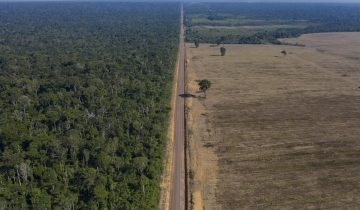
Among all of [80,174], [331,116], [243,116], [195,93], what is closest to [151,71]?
[195,93]

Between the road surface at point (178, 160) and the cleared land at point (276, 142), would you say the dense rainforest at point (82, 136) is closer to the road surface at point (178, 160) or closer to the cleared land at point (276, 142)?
the road surface at point (178, 160)

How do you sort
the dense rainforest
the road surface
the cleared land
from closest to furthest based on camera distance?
the dense rainforest
the road surface
the cleared land

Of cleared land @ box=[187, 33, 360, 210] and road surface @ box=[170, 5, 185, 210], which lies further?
cleared land @ box=[187, 33, 360, 210]

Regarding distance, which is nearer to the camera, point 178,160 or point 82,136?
point 178,160

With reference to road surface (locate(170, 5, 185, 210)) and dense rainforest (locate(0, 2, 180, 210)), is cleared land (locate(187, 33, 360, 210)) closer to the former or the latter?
road surface (locate(170, 5, 185, 210))

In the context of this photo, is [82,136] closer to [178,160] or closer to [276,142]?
[178,160]

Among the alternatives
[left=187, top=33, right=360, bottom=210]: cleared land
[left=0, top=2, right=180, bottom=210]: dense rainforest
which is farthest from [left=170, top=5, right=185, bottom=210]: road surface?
[left=0, top=2, right=180, bottom=210]: dense rainforest

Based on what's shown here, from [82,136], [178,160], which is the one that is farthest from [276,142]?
[82,136]

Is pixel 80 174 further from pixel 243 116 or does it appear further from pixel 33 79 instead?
pixel 33 79
